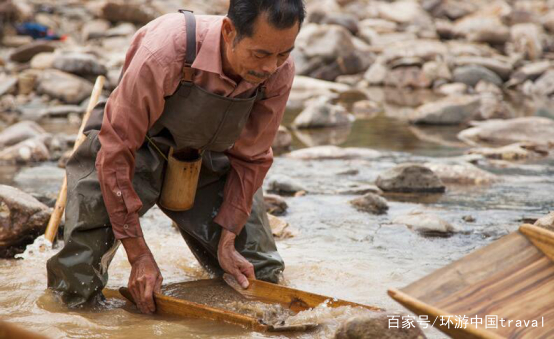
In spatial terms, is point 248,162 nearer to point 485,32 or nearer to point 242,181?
point 242,181

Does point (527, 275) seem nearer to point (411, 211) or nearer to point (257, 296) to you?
point (257, 296)

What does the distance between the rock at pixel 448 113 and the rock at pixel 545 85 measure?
176 inches

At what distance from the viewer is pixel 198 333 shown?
11.0 feet

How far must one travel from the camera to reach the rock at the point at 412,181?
22.0 feet

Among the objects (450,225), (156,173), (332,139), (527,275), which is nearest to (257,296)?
(156,173)

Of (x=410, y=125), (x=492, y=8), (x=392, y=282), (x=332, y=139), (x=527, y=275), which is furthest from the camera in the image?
(x=492, y=8)

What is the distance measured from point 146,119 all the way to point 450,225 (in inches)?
111

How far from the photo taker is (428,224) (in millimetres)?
5398

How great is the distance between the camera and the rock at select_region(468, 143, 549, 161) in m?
8.30

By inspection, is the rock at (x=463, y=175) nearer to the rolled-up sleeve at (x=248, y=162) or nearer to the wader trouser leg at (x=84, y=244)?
the rolled-up sleeve at (x=248, y=162)

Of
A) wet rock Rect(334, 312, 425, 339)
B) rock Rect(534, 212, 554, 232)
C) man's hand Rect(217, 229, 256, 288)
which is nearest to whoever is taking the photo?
wet rock Rect(334, 312, 425, 339)

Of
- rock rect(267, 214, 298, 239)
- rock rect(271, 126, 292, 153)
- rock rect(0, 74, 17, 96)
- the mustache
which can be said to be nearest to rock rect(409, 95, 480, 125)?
rock rect(271, 126, 292, 153)

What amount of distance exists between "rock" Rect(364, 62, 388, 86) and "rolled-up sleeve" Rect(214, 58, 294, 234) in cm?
1316

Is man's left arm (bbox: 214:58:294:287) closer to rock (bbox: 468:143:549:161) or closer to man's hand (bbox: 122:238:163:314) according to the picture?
man's hand (bbox: 122:238:163:314)
